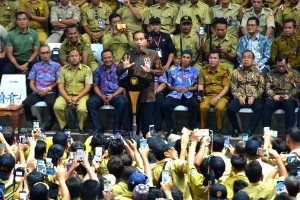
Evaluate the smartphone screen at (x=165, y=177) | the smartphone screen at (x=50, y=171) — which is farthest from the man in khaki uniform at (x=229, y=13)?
the smartphone screen at (x=165, y=177)

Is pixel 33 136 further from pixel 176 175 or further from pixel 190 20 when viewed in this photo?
pixel 190 20

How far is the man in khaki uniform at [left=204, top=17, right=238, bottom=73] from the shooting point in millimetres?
19550

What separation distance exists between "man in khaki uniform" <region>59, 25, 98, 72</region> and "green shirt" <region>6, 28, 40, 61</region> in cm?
72

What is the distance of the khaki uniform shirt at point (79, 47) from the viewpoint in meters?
19.7

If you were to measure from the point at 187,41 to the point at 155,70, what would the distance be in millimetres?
2541

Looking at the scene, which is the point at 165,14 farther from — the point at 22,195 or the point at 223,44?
the point at 22,195

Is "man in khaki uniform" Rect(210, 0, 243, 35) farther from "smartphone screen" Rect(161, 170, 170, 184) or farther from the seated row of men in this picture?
"smartphone screen" Rect(161, 170, 170, 184)

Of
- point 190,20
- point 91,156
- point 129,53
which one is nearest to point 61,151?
point 91,156

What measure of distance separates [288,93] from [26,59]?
5.08m

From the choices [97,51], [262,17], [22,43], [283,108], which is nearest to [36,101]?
[22,43]

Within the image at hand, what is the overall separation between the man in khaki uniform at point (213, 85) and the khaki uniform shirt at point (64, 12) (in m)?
3.21

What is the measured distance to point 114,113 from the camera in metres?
18.8

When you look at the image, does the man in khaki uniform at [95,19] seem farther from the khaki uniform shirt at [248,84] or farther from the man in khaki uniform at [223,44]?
the khaki uniform shirt at [248,84]

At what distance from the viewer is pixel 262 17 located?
20.1 m
